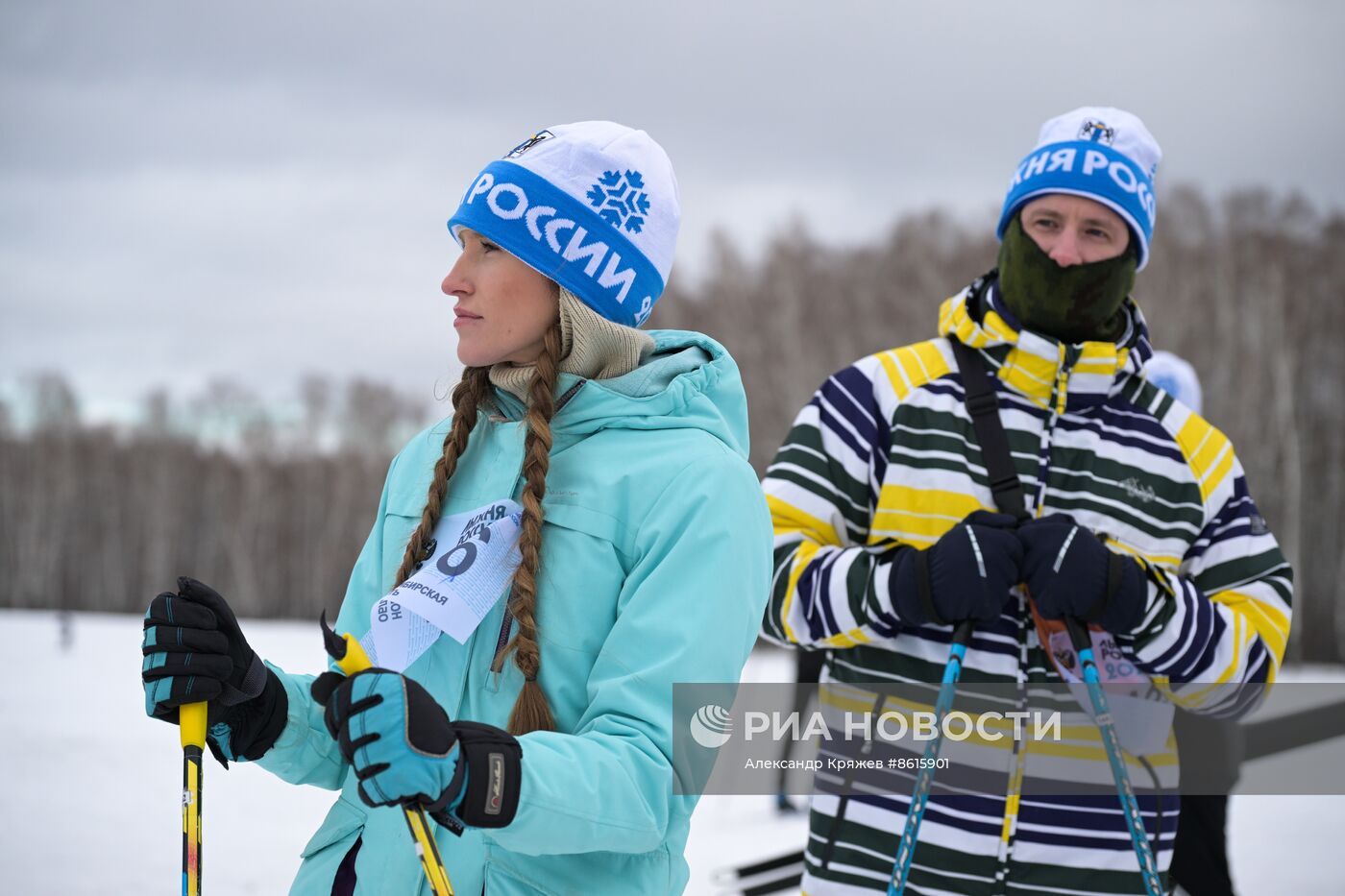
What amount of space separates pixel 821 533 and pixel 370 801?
4.47 feet

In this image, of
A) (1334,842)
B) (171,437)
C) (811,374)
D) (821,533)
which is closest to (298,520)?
(171,437)

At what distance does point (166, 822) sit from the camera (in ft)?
19.5

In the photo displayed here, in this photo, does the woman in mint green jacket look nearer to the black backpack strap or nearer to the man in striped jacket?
the man in striped jacket

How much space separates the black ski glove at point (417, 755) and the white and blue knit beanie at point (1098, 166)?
1759 millimetres

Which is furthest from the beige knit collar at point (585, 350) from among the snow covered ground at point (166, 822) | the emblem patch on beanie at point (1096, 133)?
the snow covered ground at point (166, 822)

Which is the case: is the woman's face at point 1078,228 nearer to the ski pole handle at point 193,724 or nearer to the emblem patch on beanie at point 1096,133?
the emblem patch on beanie at point 1096,133

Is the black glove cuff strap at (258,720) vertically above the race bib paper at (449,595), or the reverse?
the race bib paper at (449,595)

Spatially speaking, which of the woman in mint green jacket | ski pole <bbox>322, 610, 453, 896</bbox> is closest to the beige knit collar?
the woman in mint green jacket

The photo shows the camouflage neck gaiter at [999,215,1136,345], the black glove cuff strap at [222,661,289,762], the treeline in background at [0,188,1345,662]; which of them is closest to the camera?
the black glove cuff strap at [222,661,289,762]

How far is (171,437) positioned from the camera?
39.9 metres

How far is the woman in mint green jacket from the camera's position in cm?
142

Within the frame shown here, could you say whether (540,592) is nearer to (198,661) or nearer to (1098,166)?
(198,661)

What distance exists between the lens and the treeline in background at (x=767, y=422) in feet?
75.6

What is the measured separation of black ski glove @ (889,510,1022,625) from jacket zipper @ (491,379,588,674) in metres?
0.83
